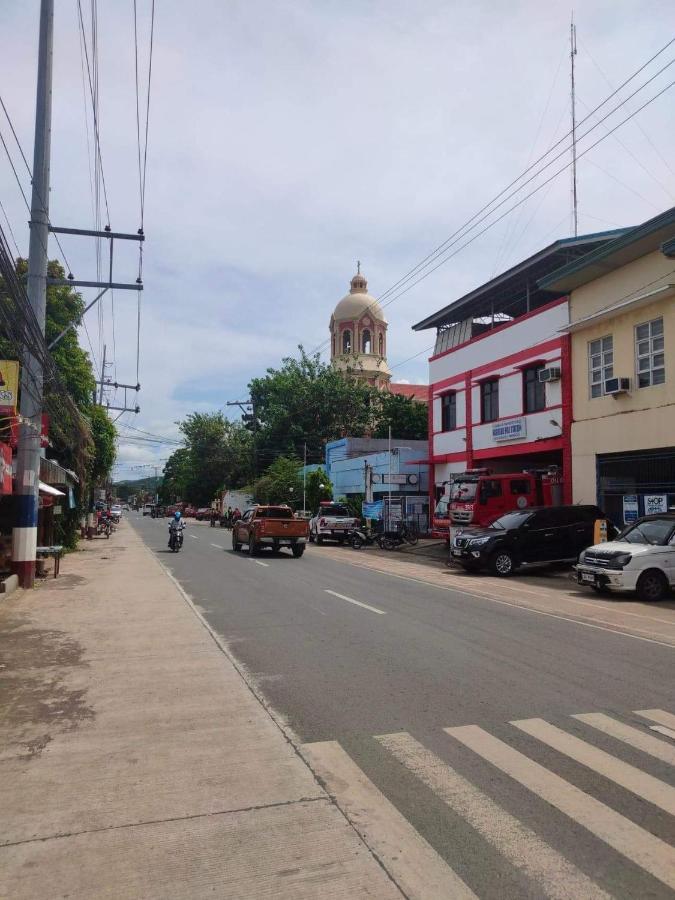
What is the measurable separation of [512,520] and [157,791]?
55.3 feet

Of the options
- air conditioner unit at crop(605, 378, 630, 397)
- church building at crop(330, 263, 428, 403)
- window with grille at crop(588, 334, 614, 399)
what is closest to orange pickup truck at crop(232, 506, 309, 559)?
window with grille at crop(588, 334, 614, 399)

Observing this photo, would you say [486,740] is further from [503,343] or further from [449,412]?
[449,412]

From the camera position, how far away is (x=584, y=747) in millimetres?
5320

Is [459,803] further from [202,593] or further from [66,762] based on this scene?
[202,593]

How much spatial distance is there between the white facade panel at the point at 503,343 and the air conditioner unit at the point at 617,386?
349cm

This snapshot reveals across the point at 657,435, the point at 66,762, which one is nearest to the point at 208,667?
the point at 66,762

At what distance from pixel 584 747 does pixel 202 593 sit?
34.8ft

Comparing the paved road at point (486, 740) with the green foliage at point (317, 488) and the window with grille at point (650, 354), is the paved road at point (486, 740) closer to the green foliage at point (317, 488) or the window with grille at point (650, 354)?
the window with grille at point (650, 354)

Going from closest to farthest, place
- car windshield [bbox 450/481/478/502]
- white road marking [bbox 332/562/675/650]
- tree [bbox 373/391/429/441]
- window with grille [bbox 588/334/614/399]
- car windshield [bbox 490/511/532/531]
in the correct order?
1. white road marking [bbox 332/562/675/650]
2. car windshield [bbox 490/511/532/531]
3. window with grille [bbox 588/334/614/399]
4. car windshield [bbox 450/481/478/502]
5. tree [bbox 373/391/429/441]

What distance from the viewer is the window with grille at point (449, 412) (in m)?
33.1

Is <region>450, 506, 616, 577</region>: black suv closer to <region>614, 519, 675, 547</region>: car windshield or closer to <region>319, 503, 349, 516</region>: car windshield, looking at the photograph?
<region>614, 519, 675, 547</region>: car windshield

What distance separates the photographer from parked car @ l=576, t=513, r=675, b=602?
14555mm

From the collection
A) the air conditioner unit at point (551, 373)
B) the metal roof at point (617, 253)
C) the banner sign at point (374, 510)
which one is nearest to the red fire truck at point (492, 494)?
the air conditioner unit at point (551, 373)

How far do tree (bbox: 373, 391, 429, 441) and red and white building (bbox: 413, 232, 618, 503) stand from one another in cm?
2106
